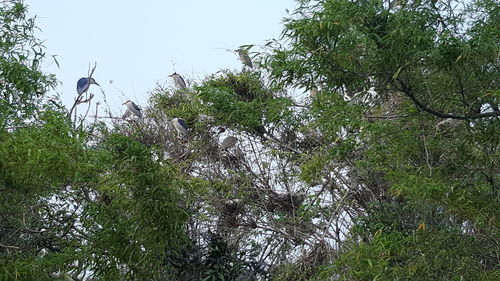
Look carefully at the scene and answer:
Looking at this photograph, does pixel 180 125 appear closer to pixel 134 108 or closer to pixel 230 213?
pixel 134 108

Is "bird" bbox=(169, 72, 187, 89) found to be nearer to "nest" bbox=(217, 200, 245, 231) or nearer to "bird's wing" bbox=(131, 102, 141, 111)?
"bird's wing" bbox=(131, 102, 141, 111)

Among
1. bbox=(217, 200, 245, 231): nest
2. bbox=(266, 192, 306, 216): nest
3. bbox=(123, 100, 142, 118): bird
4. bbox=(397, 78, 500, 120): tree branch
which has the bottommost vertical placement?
bbox=(397, 78, 500, 120): tree branch

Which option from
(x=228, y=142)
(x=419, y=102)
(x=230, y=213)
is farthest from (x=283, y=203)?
(x=419, y=102)

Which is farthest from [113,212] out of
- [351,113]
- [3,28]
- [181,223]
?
[351,113]

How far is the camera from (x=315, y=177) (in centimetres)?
714

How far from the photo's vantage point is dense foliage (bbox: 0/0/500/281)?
13.9 ft

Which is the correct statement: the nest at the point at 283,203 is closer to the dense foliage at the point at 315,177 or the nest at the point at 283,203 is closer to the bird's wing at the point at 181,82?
the dense foliage at the point at 315,177

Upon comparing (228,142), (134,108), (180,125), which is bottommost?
(228,142)

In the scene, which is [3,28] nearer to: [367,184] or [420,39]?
[420,39]

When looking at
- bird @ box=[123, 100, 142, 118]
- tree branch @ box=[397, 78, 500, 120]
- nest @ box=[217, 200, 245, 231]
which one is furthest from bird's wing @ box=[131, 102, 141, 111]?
tree branch @ box=[397, 78, 500, 120]

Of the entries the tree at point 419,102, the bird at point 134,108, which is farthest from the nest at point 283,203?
the tree at point 419,102

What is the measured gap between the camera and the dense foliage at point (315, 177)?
4.25 meters

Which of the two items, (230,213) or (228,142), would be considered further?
(228,142)

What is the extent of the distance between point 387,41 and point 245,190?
156 inches
